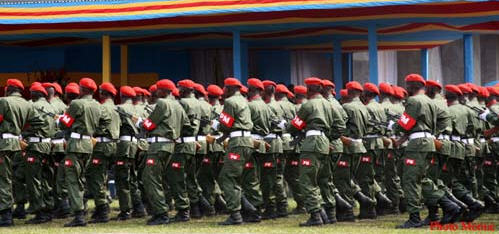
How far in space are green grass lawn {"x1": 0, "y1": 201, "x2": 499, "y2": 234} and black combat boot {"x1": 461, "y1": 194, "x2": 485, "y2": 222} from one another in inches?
19.3

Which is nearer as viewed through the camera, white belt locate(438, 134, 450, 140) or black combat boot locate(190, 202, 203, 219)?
white belt locate(438, 134, 450, 140)

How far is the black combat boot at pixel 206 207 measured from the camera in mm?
16922

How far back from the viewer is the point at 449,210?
1441 centimetres

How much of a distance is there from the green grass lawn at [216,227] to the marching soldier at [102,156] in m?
0.25

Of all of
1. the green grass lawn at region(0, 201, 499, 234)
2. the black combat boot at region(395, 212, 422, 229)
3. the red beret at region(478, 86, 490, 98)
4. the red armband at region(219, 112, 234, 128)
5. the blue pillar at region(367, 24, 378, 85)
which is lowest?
the green grass lawn at region(0, 201, 499, 234)

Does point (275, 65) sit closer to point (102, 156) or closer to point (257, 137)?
point (257, 137)

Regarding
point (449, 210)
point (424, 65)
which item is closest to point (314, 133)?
point (449, 210)

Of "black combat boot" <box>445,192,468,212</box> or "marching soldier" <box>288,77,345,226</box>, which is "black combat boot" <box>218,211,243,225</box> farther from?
"black combat boot" <box>445,192,468,212</box>

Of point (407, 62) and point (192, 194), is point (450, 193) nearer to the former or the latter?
point (192, 194)

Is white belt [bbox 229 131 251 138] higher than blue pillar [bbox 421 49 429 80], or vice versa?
blue pillar [bbox 421 49 429 80]

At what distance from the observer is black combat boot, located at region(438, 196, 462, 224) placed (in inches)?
566

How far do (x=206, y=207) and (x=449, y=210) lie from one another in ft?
13.0

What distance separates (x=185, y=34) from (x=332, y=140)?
10958 mm

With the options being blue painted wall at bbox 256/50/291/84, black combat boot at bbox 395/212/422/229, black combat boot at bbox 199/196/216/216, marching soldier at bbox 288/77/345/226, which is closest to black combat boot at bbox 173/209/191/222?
black combat boot at bbox 199/196/216/216
